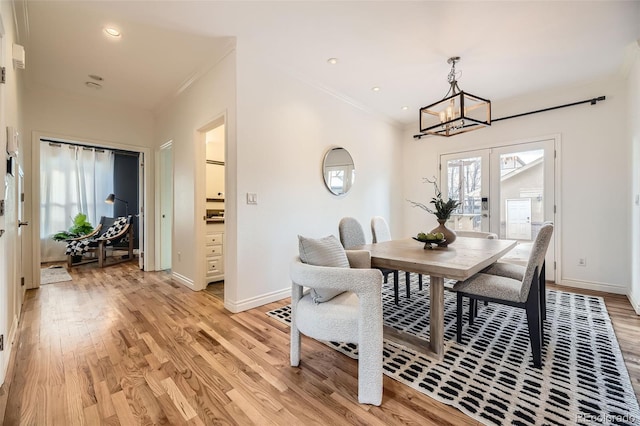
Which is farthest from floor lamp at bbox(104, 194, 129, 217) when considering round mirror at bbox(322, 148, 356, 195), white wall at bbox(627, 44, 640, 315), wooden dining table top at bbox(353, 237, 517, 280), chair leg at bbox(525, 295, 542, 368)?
white wall at bbox(627, 44, 640, 315)

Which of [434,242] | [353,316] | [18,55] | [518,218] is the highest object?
[18,55]

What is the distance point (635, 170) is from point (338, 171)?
3154mm

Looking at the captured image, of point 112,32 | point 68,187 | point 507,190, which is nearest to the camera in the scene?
point 112,32

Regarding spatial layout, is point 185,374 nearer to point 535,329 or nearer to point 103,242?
point 535,329

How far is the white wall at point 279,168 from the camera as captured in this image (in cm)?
271

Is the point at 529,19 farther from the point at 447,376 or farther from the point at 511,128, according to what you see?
the point at 447,376

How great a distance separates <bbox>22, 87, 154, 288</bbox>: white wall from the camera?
3.45 m

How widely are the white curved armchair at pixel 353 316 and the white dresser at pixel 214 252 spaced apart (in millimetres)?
2378

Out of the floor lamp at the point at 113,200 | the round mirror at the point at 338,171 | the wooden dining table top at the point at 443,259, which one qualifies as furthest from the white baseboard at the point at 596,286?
the floor lamp at the point at 113,200

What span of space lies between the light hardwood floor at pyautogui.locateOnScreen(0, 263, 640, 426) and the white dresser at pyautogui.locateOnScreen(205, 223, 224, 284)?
0.92 meters

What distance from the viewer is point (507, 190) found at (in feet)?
13.1

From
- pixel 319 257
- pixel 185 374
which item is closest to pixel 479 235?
pixel 319 257

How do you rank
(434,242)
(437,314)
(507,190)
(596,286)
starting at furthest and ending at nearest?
(507,190), (596,286), (434,242), (437,314)

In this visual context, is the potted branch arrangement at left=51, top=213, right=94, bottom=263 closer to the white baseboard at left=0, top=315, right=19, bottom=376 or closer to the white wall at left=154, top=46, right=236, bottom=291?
the white wall at left=154, top=46, right=236, bottom=291
